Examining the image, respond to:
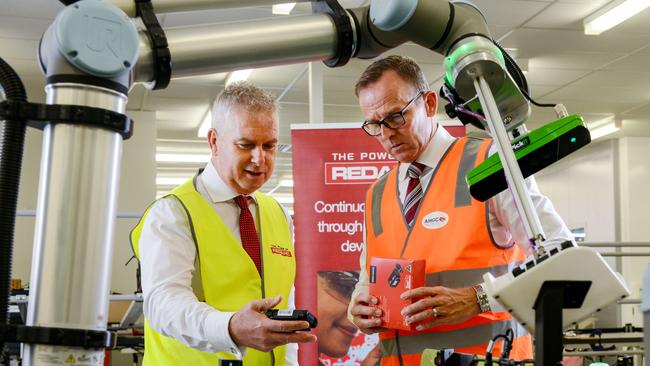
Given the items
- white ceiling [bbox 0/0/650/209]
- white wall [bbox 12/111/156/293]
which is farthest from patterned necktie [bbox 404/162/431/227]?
white wall [bbox 12/111/156/293]

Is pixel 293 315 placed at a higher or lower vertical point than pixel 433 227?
lower

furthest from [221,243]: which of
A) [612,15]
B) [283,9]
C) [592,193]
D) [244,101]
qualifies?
[592,193]

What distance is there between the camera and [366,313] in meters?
1.93

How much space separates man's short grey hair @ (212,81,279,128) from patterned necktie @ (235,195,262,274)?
22 centimetres

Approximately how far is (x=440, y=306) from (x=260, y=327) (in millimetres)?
615

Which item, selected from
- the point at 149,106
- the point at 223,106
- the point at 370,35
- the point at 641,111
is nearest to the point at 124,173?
the point at 149,106

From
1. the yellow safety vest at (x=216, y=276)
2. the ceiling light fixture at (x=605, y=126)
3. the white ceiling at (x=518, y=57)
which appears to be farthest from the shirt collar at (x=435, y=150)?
the ceiling light fixture at (x=605, y=126)

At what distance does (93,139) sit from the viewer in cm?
81

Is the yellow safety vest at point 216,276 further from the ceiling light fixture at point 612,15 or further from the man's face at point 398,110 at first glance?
the ceiling light fixture at point 612,15

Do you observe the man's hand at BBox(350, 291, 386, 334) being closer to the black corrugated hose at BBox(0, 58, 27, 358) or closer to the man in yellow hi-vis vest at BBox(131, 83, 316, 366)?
the man in yellow hi-vis vest at BBox(131, 83, 316, 366)

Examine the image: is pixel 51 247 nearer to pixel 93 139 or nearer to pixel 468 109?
pixel 93 139

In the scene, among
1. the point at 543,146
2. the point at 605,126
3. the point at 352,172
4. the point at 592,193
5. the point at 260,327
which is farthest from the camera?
the point at 592,193

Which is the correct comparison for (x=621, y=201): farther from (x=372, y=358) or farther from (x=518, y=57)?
(x=372, y=358)

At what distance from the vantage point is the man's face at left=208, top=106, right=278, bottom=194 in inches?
80.7
